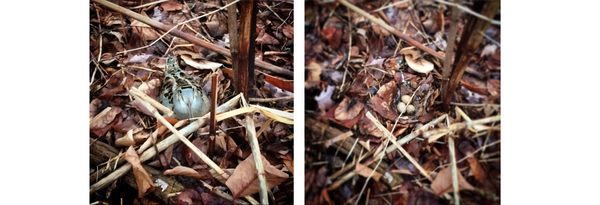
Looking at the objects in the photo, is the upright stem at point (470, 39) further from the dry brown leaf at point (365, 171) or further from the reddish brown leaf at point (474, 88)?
the dry brown leaf at point (365, 171)

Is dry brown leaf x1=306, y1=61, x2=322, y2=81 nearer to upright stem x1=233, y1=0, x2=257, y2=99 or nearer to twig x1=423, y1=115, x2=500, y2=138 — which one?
upright stem x1=233, y1=0, x2=257, y2=99

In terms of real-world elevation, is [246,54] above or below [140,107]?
above

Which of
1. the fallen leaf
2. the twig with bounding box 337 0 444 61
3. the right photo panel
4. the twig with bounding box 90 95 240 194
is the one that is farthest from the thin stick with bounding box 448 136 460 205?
the twig with bounding box 90 95 240 194

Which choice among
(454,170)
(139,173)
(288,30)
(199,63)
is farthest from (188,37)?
(454,170)

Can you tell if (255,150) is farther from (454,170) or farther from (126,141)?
(454,170)
